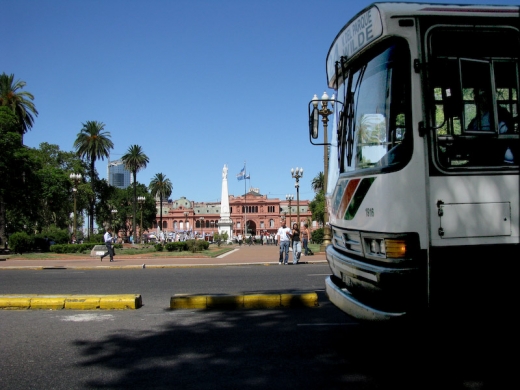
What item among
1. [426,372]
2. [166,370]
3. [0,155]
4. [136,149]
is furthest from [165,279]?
[136,149]

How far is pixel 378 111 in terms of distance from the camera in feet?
15.6

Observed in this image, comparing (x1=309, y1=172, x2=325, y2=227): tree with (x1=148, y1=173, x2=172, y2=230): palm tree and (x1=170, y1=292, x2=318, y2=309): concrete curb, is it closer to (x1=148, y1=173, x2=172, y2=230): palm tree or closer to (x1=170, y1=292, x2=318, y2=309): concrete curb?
(x1=148, y1=173, x2=172, y2=230): palm tree

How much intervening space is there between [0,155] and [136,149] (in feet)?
121

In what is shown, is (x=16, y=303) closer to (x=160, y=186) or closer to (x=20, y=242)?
(x=20, y=242)

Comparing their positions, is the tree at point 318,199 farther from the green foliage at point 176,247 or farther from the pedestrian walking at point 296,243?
the pedestrian walking at point 296,243

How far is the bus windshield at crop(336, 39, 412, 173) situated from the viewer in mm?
4465

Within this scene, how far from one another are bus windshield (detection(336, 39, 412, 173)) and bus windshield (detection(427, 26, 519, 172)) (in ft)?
0.79

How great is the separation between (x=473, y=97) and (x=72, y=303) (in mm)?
6844

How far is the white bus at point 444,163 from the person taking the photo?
4262mm

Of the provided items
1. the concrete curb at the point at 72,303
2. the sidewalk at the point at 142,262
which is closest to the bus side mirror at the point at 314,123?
the concrete curb at the point at 72,303

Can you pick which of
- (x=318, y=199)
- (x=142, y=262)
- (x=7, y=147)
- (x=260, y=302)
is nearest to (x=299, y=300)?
(x=260, y=302)

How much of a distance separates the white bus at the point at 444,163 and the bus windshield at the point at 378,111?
0.01 meters

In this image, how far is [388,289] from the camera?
4.36 meters

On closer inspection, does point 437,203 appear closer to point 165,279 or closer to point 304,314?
point 304,314
